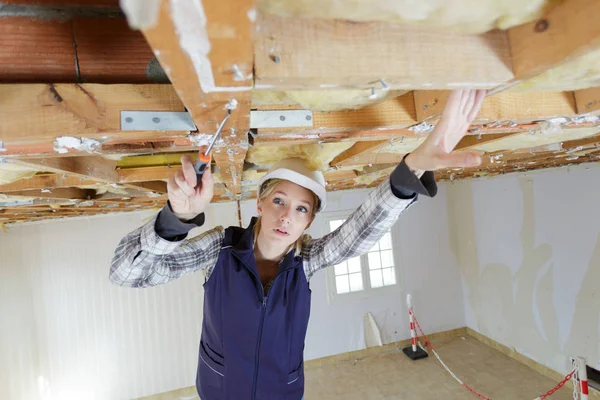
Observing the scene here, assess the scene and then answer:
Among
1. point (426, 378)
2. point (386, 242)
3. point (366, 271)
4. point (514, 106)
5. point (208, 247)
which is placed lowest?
point (426, 378)

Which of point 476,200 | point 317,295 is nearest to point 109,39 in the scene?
point 317,295

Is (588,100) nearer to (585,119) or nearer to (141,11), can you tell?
(585,119)

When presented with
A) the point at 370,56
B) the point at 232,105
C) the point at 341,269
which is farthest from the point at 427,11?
the point at 341,269

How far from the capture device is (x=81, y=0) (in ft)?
1.75

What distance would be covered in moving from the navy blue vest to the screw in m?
1.03

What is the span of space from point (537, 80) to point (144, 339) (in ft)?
17.7

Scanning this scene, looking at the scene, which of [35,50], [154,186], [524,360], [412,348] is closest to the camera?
[35,50]

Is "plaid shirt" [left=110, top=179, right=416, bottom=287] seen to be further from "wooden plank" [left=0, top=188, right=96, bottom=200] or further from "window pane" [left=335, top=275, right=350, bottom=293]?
"window pane" [left=335, top=275, right=350, bottom=293]

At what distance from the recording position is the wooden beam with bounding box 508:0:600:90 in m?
0.44

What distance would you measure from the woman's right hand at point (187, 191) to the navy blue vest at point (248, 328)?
42cm

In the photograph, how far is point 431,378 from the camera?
178 inches

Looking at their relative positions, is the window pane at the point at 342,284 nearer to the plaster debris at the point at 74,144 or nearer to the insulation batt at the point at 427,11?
the plaster debris at the point at 74,144

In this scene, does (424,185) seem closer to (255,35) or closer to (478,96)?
(478,96)

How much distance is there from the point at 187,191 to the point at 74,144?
248 millimetres
